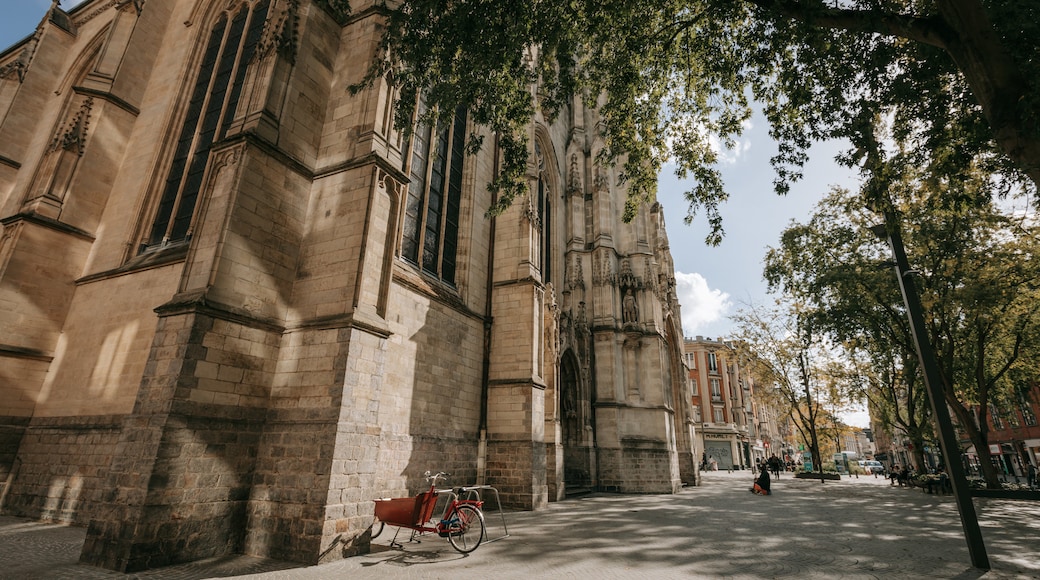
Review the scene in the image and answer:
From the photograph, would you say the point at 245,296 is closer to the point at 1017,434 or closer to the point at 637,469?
the point at 637,469

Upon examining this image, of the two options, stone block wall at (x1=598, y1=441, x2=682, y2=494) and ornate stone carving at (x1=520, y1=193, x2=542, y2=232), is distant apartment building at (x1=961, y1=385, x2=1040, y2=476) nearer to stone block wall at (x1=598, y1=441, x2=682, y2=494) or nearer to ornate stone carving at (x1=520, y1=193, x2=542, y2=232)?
stone block wall at (x1=598, y1=441, x2=682, y2=494)

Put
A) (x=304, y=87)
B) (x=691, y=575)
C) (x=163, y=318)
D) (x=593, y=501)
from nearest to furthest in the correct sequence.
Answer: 1. (x=691, y=575)
2. (x=163, y=318)
3. (x=304, y=87)
4. (x=593, y=501)

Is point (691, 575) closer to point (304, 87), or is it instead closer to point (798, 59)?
point (798, 59)

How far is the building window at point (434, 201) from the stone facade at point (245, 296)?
0.08 m

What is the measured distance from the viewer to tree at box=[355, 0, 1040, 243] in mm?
6574

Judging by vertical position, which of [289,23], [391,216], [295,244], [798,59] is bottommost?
[295,244]

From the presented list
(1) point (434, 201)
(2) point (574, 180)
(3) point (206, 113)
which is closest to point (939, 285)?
(2) point (574, 180)

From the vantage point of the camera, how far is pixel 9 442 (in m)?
9.80

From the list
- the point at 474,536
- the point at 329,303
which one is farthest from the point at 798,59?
the point at 474,536

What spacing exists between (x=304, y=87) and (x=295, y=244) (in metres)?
3.30

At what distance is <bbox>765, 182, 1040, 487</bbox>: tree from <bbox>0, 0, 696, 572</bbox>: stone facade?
1140 cm

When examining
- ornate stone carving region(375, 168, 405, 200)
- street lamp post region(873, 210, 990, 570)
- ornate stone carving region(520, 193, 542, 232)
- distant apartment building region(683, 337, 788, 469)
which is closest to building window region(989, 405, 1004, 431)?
distant apartment building region(683, 337, 788, 469)

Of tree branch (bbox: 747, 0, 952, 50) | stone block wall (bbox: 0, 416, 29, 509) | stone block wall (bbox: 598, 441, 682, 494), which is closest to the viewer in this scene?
tree branch (bbox: 747, 0, 952, 50)

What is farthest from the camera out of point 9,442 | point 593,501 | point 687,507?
point 593,501
